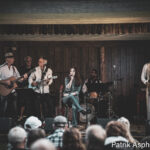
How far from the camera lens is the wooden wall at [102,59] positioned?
1214 centimetres

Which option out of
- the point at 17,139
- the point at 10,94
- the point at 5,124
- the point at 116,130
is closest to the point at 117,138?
the point at 116,130

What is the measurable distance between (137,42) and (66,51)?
3012mm

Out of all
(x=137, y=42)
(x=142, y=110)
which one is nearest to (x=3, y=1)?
(x=137, y=42)

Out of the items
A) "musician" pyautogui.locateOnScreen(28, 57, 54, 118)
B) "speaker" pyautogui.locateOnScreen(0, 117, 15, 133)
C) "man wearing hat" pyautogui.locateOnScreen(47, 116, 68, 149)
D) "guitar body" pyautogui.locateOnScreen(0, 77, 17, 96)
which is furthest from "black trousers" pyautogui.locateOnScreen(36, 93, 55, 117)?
"man wearing hat" pyautogui.locateOnScreen(47, 116, 68, 149)

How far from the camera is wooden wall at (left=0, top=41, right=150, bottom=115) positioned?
39.8ft

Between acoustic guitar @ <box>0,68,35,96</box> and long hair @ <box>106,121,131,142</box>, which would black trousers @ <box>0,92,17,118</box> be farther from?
long hair @ <box>106,121,131,142</box>

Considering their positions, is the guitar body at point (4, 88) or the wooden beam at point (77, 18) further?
the guitar body at point (4, 88)

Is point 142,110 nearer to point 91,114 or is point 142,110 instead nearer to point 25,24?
point 91,114

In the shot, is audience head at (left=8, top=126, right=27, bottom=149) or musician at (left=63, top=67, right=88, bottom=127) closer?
audience head at (left=8, top=126, right=27, bottom=149)

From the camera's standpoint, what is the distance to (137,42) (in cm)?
1220

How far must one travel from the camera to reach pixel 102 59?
12141mm

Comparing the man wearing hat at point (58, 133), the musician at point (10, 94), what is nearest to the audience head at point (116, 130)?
the man wearing hat at point (58, 133)

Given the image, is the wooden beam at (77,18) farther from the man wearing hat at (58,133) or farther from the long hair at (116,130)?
the long hair at (116,130)

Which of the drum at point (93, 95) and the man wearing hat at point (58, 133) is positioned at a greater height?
the drum at point (93, 95)
